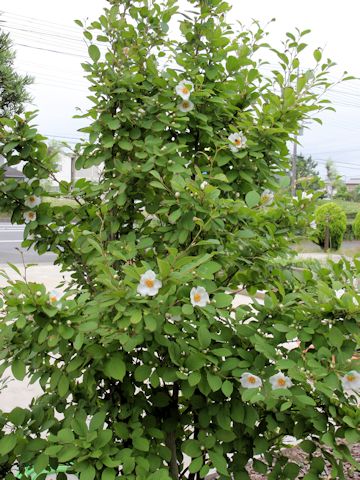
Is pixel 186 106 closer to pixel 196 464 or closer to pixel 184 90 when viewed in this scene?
A: pixel 184 90

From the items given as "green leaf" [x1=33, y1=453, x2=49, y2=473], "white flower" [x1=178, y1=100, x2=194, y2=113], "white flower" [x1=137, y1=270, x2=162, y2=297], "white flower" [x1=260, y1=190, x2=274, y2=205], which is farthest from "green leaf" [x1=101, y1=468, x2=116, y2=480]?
"white flower" [x1=178, y1=100, x2=194, y2=113]

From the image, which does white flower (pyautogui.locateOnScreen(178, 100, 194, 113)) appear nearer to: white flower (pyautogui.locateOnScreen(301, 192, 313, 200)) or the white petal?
white flower (pyautogui.locateOnScreen(301, 192, 313, 200))

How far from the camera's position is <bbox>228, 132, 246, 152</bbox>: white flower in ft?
4.64

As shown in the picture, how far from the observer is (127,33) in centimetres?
148

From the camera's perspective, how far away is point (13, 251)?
1230 centimetres

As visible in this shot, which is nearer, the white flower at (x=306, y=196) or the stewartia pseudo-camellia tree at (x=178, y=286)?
the stewartia pseudo-camellia tree at (x=178, y=286)

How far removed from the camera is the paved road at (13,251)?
35.3 feet

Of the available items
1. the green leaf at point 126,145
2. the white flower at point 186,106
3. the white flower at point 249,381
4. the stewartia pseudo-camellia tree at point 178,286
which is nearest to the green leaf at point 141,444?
the stewartia pseudo-camellia tree at point 178,286

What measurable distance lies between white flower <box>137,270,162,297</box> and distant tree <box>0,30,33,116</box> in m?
10.9

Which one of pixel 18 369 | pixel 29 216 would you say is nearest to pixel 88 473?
pixel 18 369

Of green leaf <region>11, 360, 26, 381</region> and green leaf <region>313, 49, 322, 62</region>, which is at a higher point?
green leaf <region>313, 49, 322, 62</region>

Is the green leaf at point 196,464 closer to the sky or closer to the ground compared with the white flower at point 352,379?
closer to the ground

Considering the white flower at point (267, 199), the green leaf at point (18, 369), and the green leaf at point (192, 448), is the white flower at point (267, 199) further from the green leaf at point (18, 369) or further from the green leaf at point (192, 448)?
the green leaf at point (18, 369)

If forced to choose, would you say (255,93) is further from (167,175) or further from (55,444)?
(55,444)
